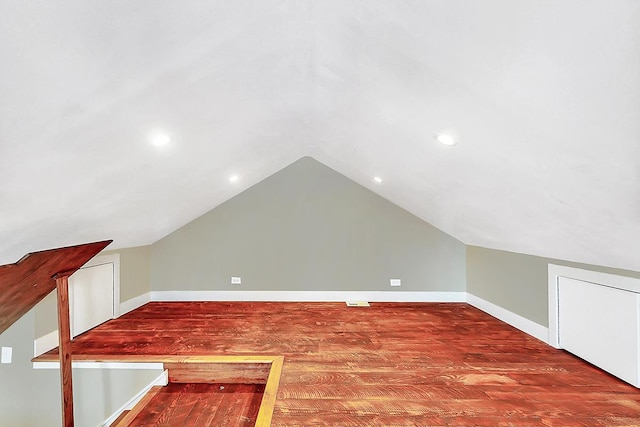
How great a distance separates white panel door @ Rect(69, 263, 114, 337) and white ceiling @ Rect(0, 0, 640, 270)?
3.13ft

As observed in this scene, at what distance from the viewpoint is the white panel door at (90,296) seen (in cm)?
363

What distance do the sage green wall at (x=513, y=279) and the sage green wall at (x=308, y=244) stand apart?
→ 1.11ft

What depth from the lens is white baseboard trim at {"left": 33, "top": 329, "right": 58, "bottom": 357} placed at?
3.22 m

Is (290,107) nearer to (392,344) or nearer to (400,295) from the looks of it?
(392,344)

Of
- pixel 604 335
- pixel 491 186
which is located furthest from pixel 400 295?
pixel 491 186

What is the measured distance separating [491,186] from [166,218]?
12.0ft

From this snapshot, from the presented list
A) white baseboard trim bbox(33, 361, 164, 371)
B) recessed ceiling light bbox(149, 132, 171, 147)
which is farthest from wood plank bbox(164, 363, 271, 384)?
recessed ceiling light bbox(149, 132, 171, 147)

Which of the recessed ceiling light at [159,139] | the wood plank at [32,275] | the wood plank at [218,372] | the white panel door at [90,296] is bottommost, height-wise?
the wood plank at [218,372]

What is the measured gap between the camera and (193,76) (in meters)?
1.81

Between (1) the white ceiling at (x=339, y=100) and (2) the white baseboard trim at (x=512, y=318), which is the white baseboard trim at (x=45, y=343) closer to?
(1) the white ceiling at (x=339, y=100)

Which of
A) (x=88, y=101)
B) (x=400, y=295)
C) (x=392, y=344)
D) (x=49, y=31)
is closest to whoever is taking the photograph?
(x=49, y=31)

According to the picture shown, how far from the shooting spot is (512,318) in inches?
157

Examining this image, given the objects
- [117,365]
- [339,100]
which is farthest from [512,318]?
[117,365]

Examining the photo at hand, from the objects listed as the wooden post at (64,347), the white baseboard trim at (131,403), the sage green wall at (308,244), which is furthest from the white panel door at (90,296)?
the wooden post at (64,347)
